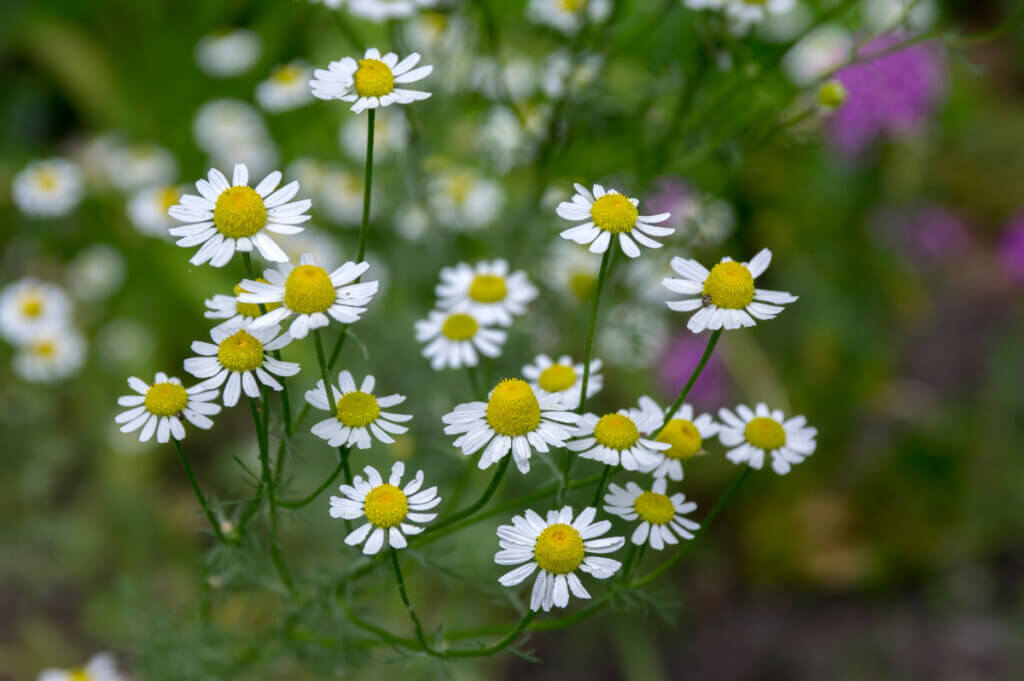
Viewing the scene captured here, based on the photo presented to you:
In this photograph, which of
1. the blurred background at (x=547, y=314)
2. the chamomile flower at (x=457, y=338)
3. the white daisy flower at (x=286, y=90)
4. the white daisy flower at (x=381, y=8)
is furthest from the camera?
the white daisy flower at (x=286, y=90)

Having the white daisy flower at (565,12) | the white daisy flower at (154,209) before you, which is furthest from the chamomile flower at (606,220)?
the white daisy flower at (154,209)

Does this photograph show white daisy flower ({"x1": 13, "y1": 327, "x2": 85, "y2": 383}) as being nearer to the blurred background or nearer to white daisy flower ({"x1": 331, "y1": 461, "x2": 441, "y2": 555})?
the blurred background

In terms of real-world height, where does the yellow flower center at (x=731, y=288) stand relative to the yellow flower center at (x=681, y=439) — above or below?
above

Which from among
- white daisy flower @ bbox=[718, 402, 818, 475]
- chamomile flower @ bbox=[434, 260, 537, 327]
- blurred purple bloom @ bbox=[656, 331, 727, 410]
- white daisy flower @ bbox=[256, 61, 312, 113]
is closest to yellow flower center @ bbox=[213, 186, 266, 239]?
chamomile flower @ bbox=[434, 260, 537, 327]

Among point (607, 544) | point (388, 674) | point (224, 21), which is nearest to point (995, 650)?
point (388, 674)

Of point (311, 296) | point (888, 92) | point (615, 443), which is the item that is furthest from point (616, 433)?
point (888, 92)

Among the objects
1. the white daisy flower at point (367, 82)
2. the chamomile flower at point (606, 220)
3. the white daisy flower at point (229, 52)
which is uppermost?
the white daisy flower at point (229, 52)

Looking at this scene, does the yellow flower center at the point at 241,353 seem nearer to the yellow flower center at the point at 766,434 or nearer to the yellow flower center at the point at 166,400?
the yellow flower center at the point at 166,400

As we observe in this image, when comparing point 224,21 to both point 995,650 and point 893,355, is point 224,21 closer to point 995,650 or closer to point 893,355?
point 893,355
